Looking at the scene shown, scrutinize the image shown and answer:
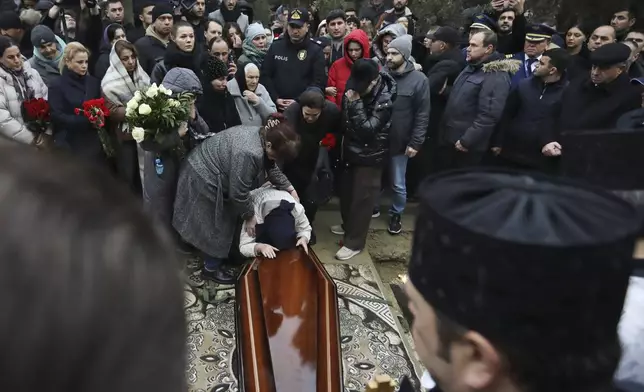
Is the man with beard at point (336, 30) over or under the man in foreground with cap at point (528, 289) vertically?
under

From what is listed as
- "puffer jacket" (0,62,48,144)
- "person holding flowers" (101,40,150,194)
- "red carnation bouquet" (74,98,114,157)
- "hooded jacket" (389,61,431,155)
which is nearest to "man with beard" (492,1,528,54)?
"hooded jacket" (389,61,431,155)

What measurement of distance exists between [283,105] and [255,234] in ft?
5.66

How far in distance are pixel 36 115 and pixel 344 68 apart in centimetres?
258

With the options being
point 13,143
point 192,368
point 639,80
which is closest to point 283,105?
point 192,368

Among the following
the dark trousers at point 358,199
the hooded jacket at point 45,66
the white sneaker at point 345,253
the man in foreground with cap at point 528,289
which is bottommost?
the white sneaker at point 345,253

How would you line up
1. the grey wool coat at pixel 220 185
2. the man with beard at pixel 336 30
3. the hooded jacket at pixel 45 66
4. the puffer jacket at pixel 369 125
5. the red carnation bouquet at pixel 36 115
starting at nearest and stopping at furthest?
the grey wool coat at pixel 220 185 → the red carnation bouquet at pixel 36 115 → the puffer jacket at pixel 369 125 → the hooded jacket at pixel 45 66 → the man with beard at pixel 336 30

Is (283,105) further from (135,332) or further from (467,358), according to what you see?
(135,332)

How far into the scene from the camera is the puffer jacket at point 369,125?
4.36 meters

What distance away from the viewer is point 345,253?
475cm

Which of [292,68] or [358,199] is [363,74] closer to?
[358,199]

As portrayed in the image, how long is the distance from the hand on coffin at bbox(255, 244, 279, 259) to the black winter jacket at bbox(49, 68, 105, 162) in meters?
1.46

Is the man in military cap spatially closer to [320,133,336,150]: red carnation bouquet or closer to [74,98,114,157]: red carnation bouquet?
[320,133,336,150]: red carnation bouquet

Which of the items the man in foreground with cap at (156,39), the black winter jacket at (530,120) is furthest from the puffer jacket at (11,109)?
the black winter jacket at (530,120)

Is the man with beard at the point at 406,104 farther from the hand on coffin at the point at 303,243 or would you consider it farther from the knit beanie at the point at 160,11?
the knit beanie at the point at 160,11
